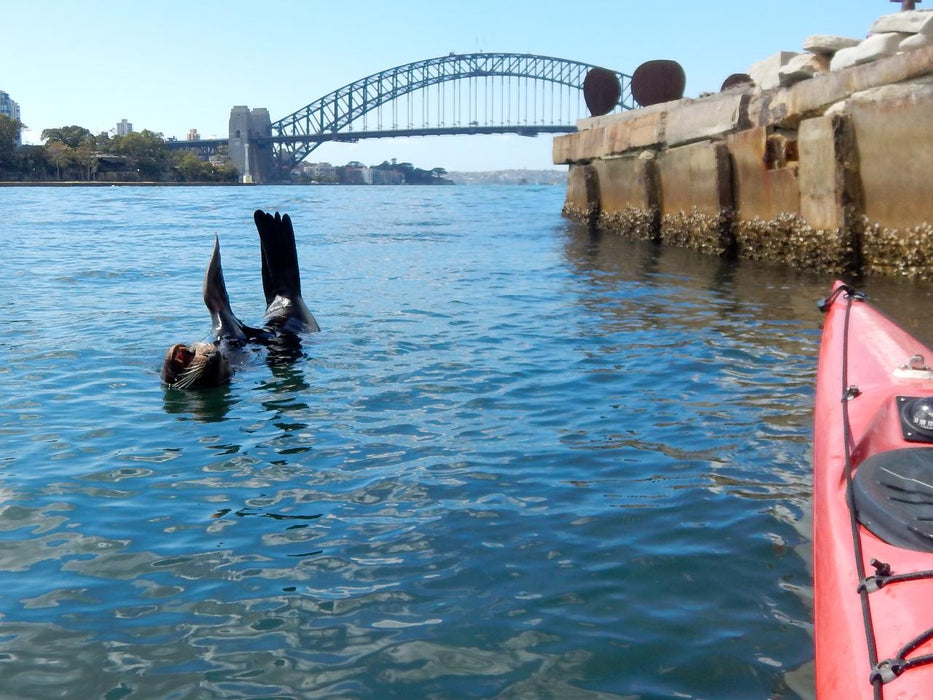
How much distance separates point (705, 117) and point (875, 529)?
11.3 metres

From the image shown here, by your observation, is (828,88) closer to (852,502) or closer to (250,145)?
(852,502)

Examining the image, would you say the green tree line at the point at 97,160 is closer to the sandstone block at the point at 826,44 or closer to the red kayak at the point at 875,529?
the sandstone block at the point at 826,44

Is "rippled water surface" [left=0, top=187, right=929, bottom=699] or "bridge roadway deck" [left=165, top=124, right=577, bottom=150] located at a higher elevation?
"bridge roadway deck" [left=165, top=124, right=577, bottom=150]

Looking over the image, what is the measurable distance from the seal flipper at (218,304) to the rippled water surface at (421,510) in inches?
11.2

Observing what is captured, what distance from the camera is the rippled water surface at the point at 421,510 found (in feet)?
9.14

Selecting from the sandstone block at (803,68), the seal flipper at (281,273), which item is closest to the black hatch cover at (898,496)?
the seal flipper at (281,273)

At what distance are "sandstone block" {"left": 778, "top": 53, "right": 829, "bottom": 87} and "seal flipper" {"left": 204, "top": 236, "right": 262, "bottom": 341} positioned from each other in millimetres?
7521

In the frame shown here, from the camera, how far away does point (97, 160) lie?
89500 millimetres

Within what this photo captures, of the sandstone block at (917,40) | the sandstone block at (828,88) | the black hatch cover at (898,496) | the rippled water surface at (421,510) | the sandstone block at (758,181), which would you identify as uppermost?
the sandstone block at (917,40)

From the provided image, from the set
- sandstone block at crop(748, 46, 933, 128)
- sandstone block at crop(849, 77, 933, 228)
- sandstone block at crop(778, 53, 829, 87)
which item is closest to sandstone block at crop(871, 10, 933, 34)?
sandstone block at crop(748, 46, 933, 128)

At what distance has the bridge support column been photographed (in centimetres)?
10550

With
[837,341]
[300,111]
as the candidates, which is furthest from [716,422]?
Result: [300,111]

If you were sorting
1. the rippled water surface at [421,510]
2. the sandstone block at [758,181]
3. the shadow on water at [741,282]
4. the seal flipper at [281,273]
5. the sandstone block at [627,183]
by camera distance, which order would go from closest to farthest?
the rippled water surface at [421,510] → the seal flipper at [281,273] → the shadow on water at [741,282] → the sandstone block at [758,181] → the sandstone block at [627,183]

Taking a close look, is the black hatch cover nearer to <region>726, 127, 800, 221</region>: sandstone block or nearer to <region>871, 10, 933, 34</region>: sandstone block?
<region>871, 10, 933, 34</region>: sandstone block
